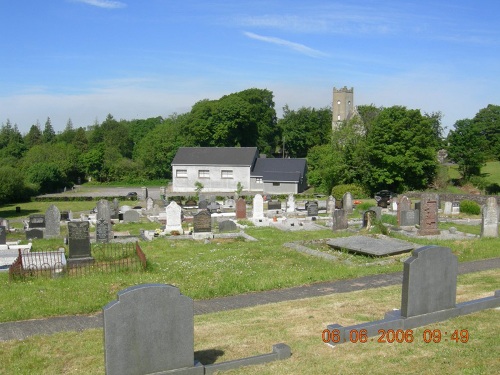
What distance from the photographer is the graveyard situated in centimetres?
729

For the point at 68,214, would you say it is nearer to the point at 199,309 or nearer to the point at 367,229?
the point at 367,229

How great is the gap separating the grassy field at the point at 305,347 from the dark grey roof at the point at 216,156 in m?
49.6

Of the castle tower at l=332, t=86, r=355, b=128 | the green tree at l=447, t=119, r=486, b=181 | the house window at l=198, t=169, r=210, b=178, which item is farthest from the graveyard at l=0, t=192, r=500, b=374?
the castle tower at l=332, t=86, r=355, b=128

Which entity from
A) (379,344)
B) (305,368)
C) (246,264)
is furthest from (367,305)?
(246,264)

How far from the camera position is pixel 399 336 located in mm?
7883

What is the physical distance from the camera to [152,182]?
75562mm

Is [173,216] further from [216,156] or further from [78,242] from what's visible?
[216,156]

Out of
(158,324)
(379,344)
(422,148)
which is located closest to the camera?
(158,324)

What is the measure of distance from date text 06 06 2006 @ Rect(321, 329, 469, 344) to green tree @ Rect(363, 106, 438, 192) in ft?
132

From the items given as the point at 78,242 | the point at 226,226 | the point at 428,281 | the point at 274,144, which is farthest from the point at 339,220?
the point at 274,144

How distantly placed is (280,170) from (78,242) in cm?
4391

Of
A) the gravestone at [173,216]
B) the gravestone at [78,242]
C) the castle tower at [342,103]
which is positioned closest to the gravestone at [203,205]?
the gravestone at [173,216]

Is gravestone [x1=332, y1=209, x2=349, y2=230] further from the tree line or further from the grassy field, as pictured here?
the tree line

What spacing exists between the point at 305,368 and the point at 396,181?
4353cm
